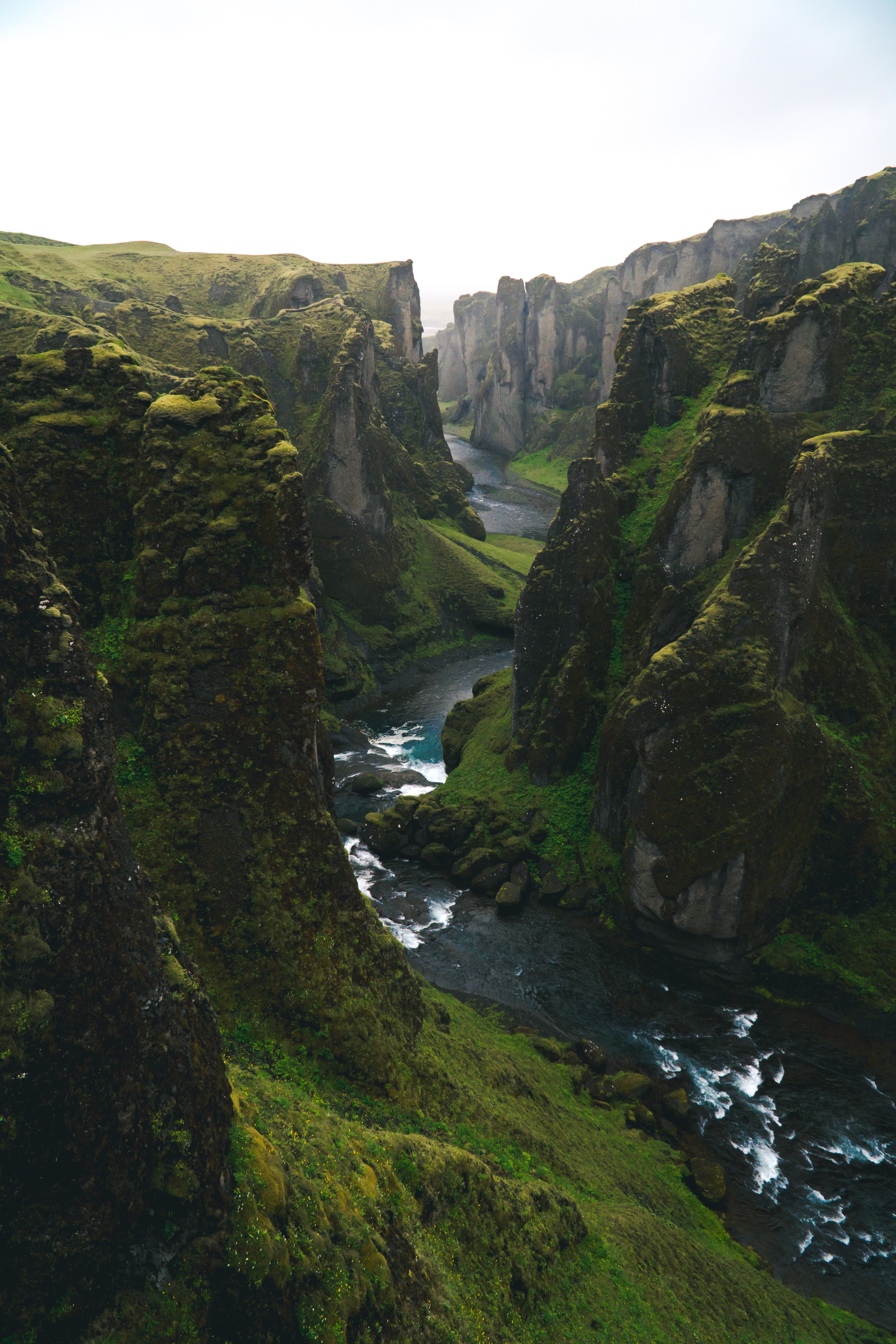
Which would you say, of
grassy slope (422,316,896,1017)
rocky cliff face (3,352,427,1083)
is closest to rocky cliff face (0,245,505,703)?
rocky cliff face (3,352,427,1083)

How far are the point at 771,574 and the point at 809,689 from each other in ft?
17.9

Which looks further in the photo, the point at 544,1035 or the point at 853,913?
the point at 853,913

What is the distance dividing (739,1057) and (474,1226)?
16.4 meters

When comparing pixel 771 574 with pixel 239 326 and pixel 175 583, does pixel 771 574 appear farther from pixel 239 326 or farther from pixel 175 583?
pixel 239 326

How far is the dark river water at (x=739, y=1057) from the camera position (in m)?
20.1

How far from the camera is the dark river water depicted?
20125mm

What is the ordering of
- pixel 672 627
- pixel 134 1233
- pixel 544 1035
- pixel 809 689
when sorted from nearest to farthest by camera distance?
pixel 134 1233 < pixel 544 1035 < pixel 809 689 < pixel 672 627

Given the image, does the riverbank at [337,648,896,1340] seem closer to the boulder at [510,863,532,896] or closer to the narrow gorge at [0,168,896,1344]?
the narrow gorge at [0,168,896,1344]

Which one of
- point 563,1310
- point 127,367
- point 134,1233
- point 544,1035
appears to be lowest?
point 544,1035

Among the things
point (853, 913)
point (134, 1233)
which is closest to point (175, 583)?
point (134, 1233)

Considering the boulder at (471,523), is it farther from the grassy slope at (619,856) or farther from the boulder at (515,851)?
the boulder at (515,851)

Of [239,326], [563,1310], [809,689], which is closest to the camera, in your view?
[563,1310]

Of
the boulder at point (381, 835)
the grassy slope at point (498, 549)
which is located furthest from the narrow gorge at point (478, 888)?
the grassy slope at point (498, 549)

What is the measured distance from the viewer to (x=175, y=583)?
1836cm
